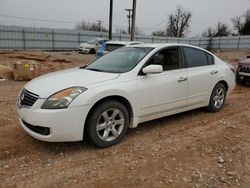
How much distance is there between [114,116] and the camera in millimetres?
3881

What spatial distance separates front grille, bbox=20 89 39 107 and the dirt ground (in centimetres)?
65

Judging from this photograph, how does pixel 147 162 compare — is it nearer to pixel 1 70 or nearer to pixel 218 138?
pixel 218 138

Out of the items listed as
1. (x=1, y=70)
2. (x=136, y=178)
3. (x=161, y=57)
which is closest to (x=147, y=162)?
(x=136, y=178)

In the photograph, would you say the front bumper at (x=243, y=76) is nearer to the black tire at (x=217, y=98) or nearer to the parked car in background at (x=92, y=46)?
the black tire at (x=217, y=98)

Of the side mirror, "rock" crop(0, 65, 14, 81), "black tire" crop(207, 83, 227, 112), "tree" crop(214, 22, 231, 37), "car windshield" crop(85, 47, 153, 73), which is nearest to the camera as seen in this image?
the side mirror

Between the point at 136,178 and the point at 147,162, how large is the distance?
0.42 m

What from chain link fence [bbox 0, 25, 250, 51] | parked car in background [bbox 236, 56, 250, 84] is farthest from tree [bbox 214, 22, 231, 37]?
parked car in background [bbox 236, 56, 250, 84]

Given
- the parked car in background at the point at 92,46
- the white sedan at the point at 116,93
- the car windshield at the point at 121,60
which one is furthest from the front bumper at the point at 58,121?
the parked car in background at the point at 92,46

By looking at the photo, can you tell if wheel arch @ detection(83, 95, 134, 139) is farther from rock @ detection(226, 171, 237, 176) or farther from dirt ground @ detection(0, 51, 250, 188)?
rock @ detection(226, 171, 237, 176)

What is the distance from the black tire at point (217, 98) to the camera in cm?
559

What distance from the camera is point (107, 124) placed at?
12.5 feet

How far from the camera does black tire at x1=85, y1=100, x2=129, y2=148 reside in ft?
11.9

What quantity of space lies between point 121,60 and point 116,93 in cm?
101

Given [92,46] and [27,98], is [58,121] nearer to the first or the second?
[27,98]
